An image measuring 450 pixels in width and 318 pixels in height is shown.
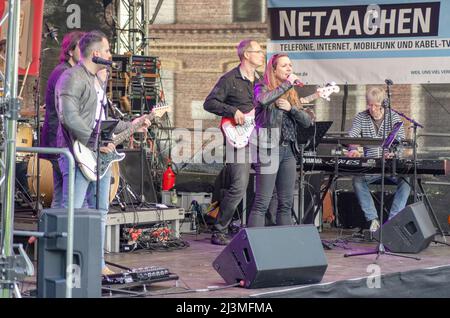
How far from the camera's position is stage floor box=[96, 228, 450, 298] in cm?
689

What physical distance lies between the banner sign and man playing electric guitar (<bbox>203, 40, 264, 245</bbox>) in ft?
7.85

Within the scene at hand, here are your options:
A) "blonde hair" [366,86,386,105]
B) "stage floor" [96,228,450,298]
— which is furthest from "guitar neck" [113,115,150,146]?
"blonde hair" [366,86,386,105]

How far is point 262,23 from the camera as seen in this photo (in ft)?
40.4

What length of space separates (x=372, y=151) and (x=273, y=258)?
376 centimetres

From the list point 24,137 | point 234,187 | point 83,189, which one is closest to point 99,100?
point 83,189

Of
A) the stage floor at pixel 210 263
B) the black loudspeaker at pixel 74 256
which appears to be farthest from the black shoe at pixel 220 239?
the black loudspeaker at pixel 74 256

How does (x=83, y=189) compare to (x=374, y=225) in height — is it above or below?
above

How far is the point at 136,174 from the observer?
422 inches

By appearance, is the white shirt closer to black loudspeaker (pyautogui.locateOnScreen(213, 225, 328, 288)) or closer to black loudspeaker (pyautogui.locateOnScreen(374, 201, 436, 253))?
black loudspeaker (pyautogui.locateOnScreen(213, 225, 328, 288))

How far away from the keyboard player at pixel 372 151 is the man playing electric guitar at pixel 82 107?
3955mm

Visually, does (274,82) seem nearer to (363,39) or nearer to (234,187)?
(234,187)

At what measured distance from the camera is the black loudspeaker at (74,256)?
19.2 ft

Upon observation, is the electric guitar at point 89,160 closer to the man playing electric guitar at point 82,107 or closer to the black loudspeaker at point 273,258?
the man playing electric guitar at point 82,107
